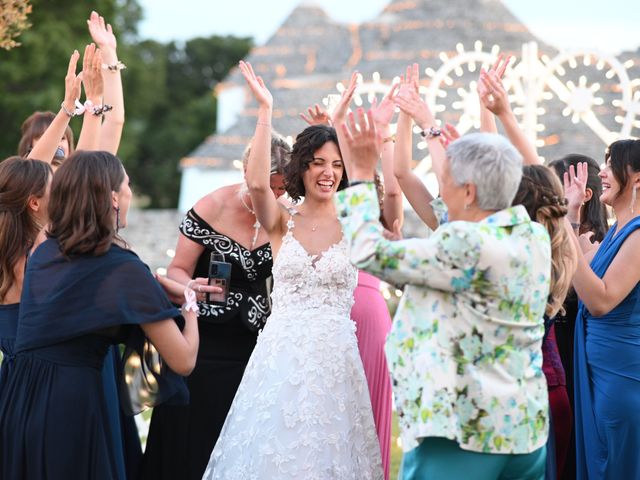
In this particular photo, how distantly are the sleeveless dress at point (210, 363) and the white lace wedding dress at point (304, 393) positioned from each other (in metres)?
0.48

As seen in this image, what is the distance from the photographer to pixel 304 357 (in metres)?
4.89

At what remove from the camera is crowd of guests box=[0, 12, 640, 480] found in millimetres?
3666

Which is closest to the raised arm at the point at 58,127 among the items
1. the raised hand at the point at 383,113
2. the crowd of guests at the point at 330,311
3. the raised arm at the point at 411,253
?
the crowd of guests at the point at 330,311

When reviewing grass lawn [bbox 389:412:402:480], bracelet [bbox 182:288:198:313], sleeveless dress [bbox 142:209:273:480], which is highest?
bracelet [bbox 182:288:198:313]

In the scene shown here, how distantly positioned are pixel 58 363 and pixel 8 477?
1.67 feet

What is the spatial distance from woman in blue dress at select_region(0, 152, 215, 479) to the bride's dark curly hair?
111 cm

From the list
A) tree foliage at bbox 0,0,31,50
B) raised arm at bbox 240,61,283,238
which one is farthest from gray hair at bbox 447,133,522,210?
tree foliage at bbox 0,0,31,50

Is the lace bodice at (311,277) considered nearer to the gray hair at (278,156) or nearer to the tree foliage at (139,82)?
the gray hair at (278,156)

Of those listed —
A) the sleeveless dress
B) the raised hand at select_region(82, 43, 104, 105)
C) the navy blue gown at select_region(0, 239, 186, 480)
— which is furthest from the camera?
the sleeveless dress

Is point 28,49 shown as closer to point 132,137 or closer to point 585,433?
point 132,137

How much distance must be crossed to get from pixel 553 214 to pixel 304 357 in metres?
1.36

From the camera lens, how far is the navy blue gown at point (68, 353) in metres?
4.02

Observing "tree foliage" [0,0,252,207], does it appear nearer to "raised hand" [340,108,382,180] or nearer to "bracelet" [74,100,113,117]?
"bracelet" [74,100,113,117]

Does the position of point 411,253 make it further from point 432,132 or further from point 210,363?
point 210,363
